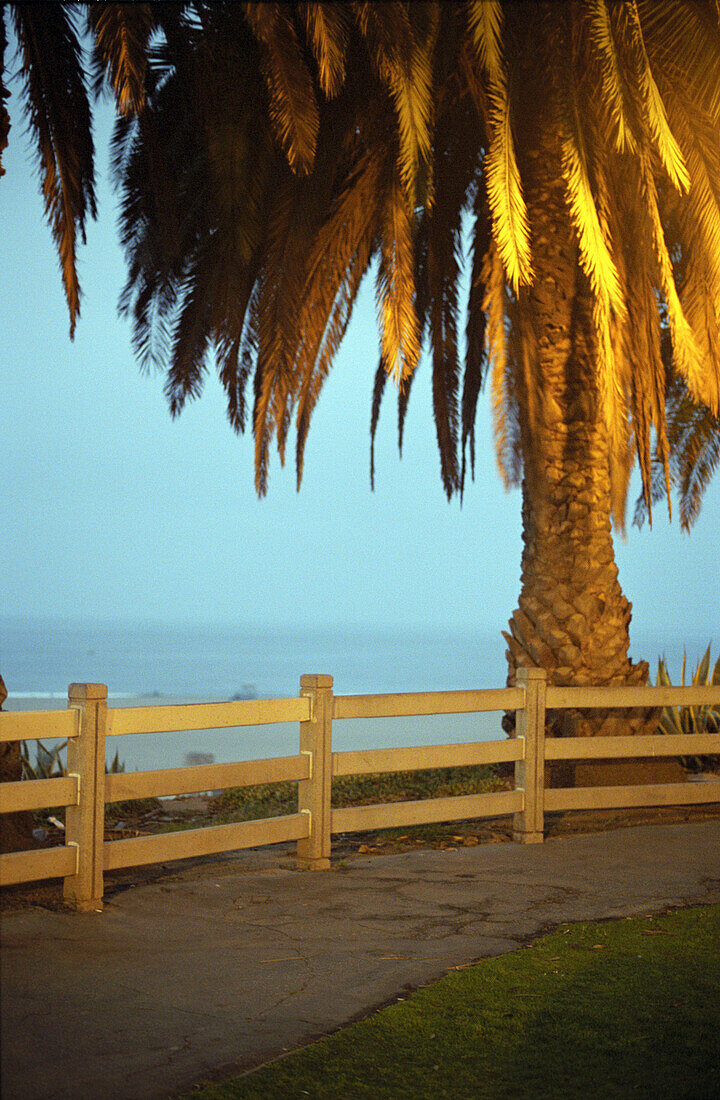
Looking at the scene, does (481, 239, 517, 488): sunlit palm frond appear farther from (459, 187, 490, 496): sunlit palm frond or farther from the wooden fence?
the wooden fence

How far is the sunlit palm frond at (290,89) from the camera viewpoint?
813 cm

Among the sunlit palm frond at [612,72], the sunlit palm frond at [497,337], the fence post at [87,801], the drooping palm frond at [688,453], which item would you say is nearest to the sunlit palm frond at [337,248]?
the sunlit palm frond at [497,337]

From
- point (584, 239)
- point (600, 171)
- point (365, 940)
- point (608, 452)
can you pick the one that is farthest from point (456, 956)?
point (600, 171)

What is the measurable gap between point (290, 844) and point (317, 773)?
138cm

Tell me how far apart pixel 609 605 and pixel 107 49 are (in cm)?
661

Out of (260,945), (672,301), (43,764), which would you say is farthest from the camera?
(43,764)

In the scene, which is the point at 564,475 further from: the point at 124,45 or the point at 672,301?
the point at 124,45

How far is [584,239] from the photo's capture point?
8.81 m

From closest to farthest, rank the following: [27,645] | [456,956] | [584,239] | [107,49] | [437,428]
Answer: [456,956] → [107,49] → [584,239] → [437,428] → [27,645]

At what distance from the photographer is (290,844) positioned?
326 inches

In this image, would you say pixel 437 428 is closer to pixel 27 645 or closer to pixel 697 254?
pixel 697 254

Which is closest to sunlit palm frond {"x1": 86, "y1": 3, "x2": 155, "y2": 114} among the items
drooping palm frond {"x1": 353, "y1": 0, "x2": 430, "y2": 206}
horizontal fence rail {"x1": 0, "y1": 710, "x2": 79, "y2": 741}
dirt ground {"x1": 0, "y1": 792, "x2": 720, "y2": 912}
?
drooping palm frond {"x1": 353, "y1": 0, "x2": 430, "y2": 206}

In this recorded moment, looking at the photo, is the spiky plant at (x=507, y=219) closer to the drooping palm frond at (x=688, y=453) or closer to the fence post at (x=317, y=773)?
the fence post at (x=317, y=773)

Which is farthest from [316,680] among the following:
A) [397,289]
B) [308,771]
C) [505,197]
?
[505,197]
